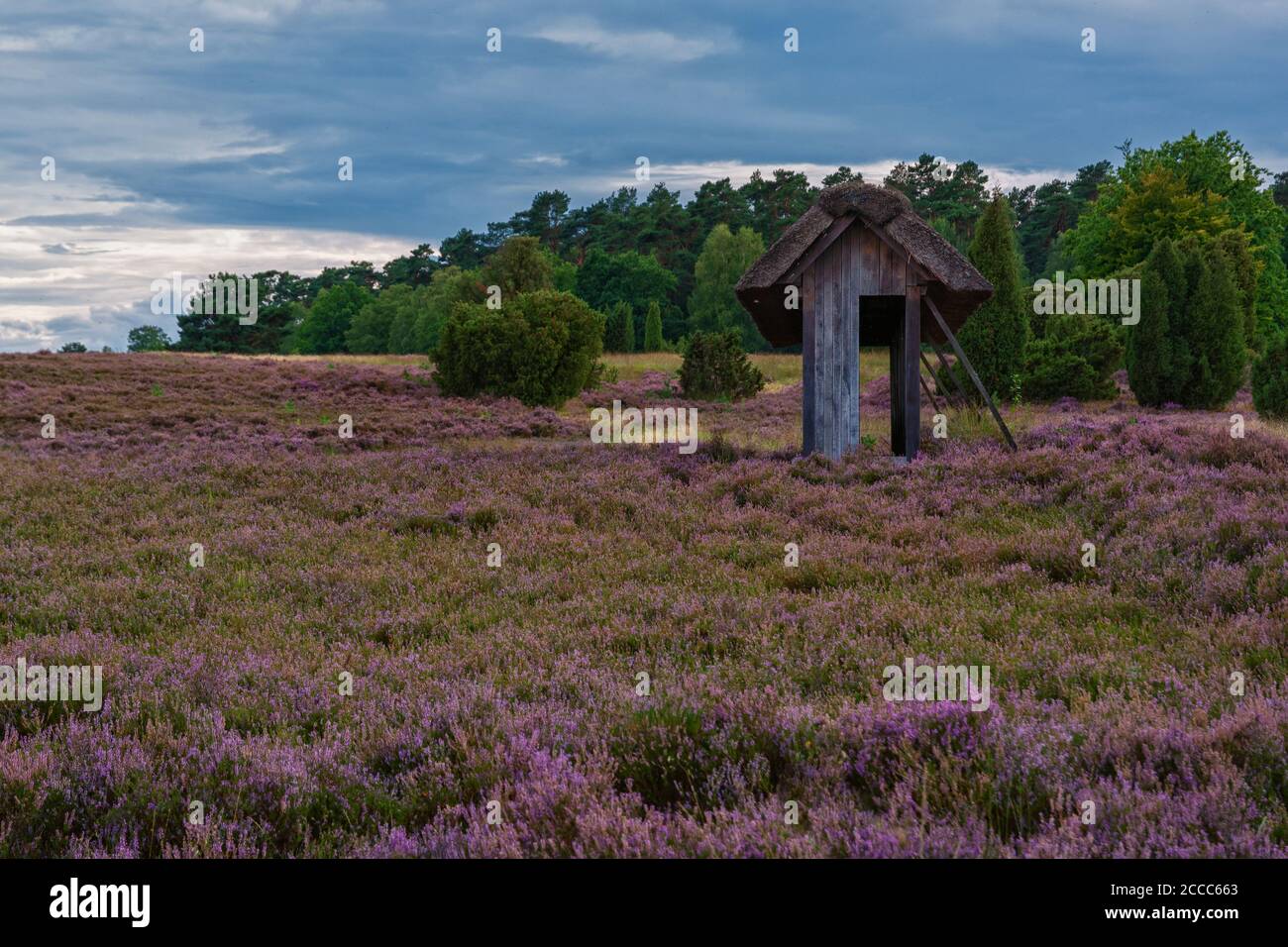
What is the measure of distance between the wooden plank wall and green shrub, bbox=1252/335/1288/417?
11.9 meters

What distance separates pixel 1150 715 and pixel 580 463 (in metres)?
11.1

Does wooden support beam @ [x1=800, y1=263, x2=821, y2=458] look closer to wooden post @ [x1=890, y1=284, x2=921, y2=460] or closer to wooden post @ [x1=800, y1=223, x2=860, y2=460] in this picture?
wooden post @ [x1=800, y1=223, x2=860, y2=460]

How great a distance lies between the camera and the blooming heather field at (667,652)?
3225 mm

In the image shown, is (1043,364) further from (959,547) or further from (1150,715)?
(1150,715)

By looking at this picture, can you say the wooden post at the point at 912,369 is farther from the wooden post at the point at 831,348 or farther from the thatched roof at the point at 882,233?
the wooden post at the point at 831,348

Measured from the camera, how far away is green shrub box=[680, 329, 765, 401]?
3569 centimetres

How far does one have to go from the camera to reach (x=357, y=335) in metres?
82.1

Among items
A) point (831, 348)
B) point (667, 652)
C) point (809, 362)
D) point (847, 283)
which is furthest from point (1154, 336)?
point (667, 652)

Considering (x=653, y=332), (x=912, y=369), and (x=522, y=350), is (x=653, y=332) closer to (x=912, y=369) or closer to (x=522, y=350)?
(x=522, y=350)

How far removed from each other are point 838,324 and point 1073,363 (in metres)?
15.6

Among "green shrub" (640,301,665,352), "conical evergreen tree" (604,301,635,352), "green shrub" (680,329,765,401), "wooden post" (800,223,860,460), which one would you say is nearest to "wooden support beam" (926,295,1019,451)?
"wooden post" (800,223,860,460)

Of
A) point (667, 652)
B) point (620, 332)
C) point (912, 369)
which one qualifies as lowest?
point (667, 652)

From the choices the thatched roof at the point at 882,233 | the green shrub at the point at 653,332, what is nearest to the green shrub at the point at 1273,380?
the thatched roof at the point at 882,233

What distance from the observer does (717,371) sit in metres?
35.7
